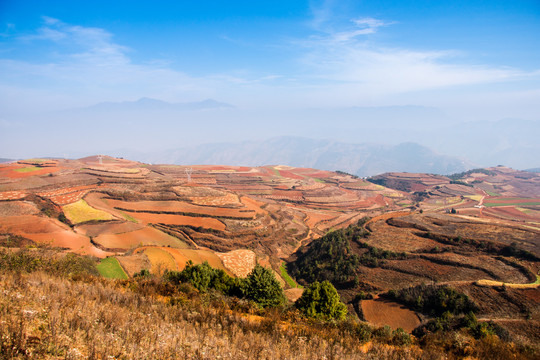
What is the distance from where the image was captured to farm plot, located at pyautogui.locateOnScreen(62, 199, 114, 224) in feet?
127

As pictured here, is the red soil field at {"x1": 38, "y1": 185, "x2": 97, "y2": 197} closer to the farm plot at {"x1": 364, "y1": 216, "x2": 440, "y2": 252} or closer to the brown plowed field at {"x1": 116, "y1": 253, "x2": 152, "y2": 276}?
the brown plowed field at {"x1": 116, "y1": 253, "x2": 152, "y2": 276}

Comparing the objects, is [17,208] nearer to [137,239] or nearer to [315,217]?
[137,239]

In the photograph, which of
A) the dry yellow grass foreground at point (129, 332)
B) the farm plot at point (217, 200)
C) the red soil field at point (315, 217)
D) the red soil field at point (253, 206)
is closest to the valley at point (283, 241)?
the farm plot at point (217, 200)

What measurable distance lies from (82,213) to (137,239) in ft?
36.6

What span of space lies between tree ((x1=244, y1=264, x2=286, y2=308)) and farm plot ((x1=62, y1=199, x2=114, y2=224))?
96.6 feet

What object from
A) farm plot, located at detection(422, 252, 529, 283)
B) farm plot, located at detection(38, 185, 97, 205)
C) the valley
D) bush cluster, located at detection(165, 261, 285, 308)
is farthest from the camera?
farm plot, located at detection(38, 185, 97, 205)

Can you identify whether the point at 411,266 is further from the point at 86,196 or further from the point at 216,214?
the point at 86,196

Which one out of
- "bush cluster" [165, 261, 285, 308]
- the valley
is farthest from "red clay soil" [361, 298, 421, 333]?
"bush cluster" [165, 261, 285, 308]

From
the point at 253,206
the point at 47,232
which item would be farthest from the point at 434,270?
the point at 47,232

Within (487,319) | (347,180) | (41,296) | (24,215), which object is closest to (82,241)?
(24,215)

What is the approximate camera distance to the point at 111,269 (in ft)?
85.0

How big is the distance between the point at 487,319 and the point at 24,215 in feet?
159

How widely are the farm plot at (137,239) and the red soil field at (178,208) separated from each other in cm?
911

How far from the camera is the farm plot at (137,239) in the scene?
3342cm
